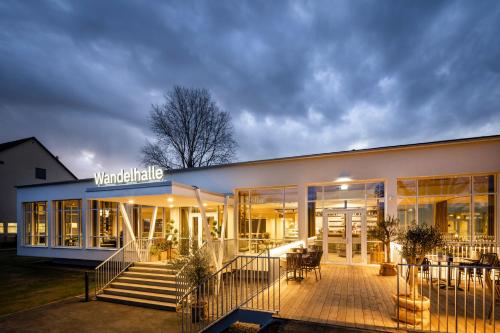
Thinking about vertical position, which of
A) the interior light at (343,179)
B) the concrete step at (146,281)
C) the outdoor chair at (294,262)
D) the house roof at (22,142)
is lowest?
the concrete step at (146,281)

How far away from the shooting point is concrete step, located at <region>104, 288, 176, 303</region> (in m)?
10.1

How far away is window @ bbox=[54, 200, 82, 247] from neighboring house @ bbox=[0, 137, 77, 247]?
1392 cm

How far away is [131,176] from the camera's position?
12398 millimetres

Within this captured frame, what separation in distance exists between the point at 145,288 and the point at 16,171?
2696 centimetres

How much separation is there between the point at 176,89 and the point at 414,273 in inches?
1066

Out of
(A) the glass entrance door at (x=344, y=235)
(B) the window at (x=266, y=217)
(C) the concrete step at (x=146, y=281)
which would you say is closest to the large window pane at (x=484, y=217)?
(A) the glass entrance door at (x=344, y=235)

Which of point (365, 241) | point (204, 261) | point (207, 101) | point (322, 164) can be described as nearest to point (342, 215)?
point (365, 241)

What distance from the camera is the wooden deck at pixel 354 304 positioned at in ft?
19.2

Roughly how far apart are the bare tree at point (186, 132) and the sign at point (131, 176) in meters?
14.5

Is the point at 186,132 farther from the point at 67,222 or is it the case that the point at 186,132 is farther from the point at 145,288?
the point at 145,288

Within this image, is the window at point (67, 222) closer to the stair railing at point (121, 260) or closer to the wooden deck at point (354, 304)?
the stair railing at point (121, 260)

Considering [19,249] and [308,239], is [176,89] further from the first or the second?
[308,239]

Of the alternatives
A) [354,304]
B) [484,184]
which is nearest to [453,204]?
[484,184]

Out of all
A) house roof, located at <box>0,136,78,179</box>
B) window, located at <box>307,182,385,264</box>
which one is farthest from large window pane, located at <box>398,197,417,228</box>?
house roof, located at <box>0,136,78,179</box>
